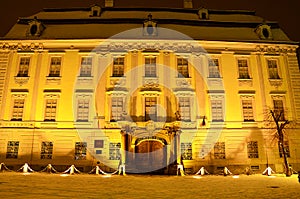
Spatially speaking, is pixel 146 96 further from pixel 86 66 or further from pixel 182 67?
pixel 86 66

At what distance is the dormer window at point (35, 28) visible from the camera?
26109 mm

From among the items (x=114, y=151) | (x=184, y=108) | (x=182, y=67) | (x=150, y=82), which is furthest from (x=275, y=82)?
(x=114, y=151)

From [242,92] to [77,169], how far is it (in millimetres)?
14838

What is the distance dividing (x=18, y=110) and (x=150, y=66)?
11.6 m

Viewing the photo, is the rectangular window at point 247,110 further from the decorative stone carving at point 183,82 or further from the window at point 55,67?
the window at point 55,67

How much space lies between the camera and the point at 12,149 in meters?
23.0

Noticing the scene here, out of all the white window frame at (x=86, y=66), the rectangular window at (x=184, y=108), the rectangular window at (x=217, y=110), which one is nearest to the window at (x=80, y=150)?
the white window frame at (x=86, y=66)

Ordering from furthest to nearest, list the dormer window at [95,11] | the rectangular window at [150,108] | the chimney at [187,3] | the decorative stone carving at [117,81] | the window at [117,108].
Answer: the chimney at [187,3], the dormer window at [95,11], the decorative stone carving at [117,81], the window at [117,108], the rectangular window at [150,108]

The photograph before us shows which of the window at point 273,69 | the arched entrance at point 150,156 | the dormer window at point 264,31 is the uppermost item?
the dormer window at point 264,31

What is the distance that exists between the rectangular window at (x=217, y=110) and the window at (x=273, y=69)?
5.36m

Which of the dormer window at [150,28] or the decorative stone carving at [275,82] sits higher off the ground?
the dormer window at [150,28]

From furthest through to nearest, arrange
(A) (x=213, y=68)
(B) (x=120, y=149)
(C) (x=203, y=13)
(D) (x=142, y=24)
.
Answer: (C) (x=203, y=13) → (D) (x=142, y=24) → (A) (x=213, y=68) → (B) (x=120, y=149)

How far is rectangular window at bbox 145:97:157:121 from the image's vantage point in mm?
23531

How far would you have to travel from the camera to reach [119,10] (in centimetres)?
3006
